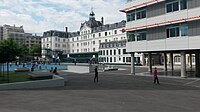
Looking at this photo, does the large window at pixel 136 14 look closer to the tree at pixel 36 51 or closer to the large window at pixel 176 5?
the large window at pixel 176 5

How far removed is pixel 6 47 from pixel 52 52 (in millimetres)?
89071

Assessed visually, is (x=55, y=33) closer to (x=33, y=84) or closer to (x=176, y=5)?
(x=176, y=5)

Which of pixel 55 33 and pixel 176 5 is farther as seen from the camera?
pixel 55 33

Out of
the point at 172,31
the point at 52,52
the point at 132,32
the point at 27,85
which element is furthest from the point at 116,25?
the point at 27,85

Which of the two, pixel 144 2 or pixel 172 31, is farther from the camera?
pixel 144 2

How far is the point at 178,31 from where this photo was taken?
99.3ft

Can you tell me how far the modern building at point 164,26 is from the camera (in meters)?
28.4

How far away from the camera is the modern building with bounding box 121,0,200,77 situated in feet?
93.1

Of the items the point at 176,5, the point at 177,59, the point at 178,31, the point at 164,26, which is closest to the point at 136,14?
the point at 164,26

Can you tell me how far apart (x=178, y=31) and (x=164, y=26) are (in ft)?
8.48

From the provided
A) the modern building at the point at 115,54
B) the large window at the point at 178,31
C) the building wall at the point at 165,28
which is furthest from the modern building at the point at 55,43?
the large window at the point at 178,31

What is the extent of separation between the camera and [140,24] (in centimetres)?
3584

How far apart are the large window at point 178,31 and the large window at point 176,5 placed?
2298mm
